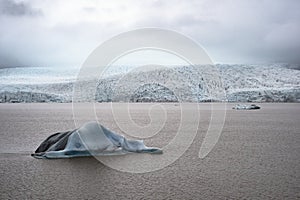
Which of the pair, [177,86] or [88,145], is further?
[177,86]

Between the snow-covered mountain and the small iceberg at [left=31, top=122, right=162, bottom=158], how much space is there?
3476 centimetres

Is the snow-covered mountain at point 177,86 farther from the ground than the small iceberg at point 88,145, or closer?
farther from the ground

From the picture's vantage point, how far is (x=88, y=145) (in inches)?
195

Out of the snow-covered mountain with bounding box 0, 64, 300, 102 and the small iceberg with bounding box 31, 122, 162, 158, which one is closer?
the small iceberg with bounding box 31, 122, 162, 158

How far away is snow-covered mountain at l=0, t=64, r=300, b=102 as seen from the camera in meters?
41.9

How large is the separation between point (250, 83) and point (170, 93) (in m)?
10.5

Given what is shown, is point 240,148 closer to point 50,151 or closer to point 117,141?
point 117,141

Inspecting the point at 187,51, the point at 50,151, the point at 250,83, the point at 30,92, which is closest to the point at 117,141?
the point at 50,151

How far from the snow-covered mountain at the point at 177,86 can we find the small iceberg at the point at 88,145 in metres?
34.8

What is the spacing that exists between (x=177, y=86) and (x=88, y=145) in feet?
131

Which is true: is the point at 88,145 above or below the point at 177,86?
below

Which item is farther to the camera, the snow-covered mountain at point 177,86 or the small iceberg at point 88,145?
the snow-covered mountain at point 177,86

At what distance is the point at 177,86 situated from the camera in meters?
44.7

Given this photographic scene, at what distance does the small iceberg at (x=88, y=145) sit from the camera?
15.8ft
